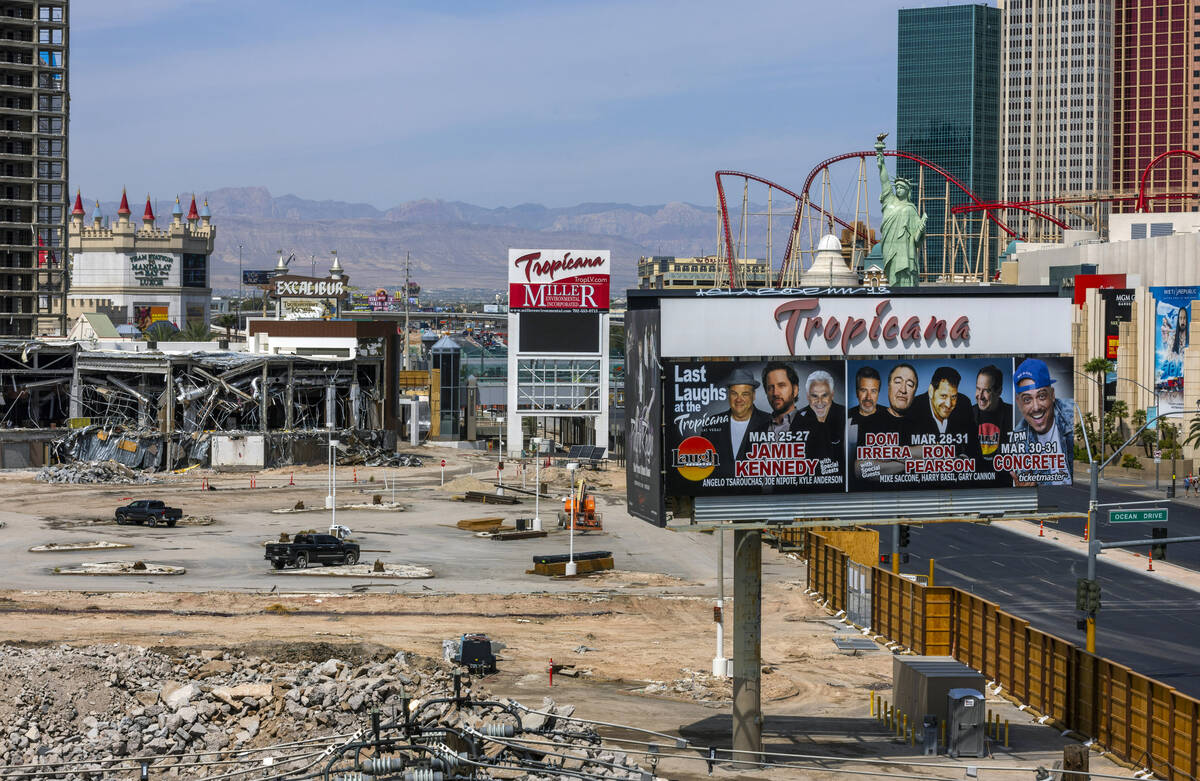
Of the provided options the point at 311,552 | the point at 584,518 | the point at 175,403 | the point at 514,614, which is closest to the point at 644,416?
the point at 514,614

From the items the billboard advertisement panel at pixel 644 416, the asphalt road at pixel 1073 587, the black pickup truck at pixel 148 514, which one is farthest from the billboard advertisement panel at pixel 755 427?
the black pickup truck at pixel 148 514

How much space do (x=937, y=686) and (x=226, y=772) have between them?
1686cm

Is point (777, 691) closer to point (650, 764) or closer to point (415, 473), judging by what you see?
point (650, 764)

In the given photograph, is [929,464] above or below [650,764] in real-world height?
above

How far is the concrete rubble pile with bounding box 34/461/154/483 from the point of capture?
3930 inches

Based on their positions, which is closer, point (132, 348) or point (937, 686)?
point (937, 686)

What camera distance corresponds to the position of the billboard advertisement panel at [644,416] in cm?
3152

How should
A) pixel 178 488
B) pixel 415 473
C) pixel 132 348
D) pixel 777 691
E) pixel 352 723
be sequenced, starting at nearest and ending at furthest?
1. pixel 352 723
2. pixel 777 691
3. pixel 178 488
4. pixel 415 473
5. pixel 132 348

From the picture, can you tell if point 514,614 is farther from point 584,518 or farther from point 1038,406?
point 584,518

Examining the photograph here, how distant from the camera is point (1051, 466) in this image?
111 ft

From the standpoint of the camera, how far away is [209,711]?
35375 millimetres

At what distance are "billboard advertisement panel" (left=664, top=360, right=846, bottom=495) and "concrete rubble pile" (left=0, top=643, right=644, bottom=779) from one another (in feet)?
21.4

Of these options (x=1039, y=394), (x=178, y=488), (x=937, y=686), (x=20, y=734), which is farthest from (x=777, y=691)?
(x=178, y=488)

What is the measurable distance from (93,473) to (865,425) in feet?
260
